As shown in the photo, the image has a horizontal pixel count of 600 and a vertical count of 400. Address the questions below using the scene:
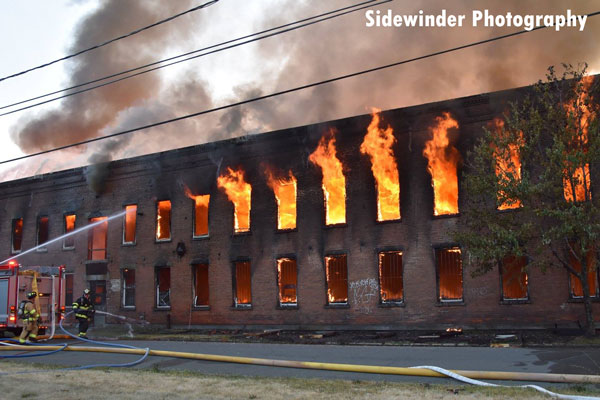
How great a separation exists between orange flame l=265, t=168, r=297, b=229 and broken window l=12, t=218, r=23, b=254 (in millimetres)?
15870

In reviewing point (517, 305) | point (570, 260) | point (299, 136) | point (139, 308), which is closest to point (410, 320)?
point (517, 305)

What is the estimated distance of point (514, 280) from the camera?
1875cm

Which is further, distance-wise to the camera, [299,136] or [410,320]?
[299,136]

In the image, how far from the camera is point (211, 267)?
24609mm

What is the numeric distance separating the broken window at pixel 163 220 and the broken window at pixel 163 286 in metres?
1.44

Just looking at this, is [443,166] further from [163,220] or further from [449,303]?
[163,220]

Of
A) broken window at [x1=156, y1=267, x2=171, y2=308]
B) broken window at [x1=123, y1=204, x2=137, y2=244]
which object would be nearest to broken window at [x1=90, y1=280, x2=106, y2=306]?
broken window at [x1=123, y1=204, x2=137, y2=244]

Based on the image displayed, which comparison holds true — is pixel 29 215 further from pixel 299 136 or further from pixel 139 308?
pixel 299 136

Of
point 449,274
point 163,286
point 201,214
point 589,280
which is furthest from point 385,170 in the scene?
point 163,286

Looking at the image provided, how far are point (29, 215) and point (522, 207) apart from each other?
2496cm

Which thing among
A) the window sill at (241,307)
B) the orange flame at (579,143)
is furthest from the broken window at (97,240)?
the orange flame at (579,143)

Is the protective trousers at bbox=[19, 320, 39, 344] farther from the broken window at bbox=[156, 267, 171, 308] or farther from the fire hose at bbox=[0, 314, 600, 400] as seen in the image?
the broken window at bbox=[156, 267, 171, 308]

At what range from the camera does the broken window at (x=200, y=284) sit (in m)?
25.1

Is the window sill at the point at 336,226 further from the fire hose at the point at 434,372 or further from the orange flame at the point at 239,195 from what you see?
the fire hose at the point at 434,372
